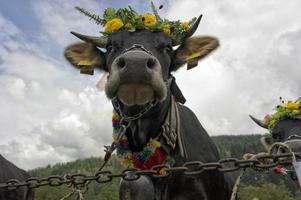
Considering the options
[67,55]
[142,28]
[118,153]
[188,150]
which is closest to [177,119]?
[188,150]

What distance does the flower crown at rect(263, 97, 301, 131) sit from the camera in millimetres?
8773

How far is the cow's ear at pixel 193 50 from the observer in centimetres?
557

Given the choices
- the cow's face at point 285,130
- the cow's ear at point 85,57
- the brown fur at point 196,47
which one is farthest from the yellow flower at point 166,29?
the cow's face at point 285,130

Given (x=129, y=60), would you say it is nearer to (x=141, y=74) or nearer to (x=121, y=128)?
(x=141, y=74)

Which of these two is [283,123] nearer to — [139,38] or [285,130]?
[285,130]

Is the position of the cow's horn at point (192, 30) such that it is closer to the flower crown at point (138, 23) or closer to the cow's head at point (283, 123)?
the flower crown at point (138, 23)

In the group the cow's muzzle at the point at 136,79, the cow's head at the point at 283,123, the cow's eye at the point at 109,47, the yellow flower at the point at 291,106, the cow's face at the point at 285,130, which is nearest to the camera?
the cow's muzzle at the point at 136,79

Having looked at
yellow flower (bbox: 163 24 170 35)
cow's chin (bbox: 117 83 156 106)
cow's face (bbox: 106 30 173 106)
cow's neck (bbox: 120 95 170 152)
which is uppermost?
yellow flower (bbox: 163 24 170 35)

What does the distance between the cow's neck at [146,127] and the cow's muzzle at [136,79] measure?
1.24 ft

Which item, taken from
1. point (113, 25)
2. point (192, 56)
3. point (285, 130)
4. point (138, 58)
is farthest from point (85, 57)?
point (285, 130)

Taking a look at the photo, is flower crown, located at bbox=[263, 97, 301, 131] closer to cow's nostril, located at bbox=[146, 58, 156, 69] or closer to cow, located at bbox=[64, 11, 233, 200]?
cow, located at bbox=[64, 11, 233, 200]

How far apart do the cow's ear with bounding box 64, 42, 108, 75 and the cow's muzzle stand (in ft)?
4.16

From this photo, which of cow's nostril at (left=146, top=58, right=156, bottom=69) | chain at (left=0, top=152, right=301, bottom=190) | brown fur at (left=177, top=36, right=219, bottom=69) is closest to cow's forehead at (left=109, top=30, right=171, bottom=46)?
brown fur at (left=177, top=36, right=219, bottom=69)

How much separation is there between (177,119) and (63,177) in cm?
200
